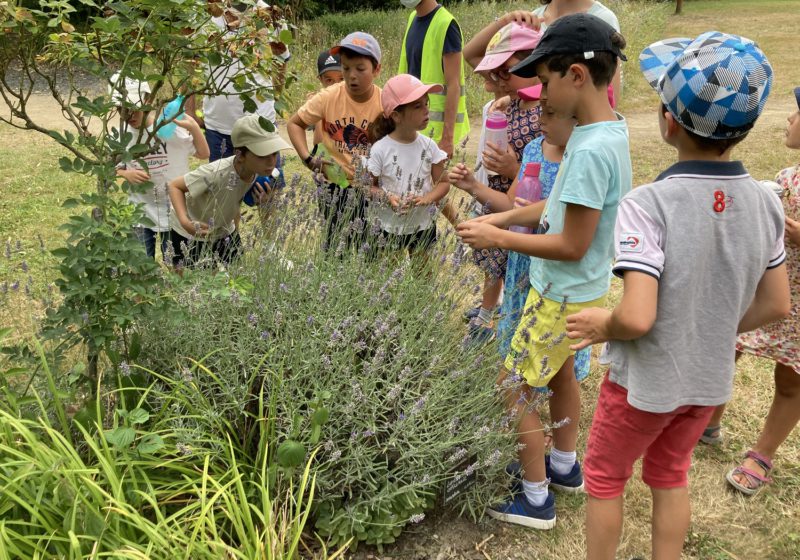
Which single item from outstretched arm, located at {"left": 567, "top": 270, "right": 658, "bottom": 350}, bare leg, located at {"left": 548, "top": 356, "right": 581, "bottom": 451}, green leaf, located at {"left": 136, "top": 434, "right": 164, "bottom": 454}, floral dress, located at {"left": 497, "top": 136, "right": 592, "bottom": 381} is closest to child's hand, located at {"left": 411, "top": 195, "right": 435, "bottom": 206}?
floral dress, located at {"left": 497, "top": 136, "right": 592, "bottom": 381}

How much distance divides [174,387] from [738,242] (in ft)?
6.51

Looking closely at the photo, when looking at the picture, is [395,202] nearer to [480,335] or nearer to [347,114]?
[347,114]

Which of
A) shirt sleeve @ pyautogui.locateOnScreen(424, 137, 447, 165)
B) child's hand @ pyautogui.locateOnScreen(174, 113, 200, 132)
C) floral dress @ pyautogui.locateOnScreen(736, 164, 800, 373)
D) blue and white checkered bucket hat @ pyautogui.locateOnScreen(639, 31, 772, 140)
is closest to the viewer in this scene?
blue and white checkered bucket hat @ pyautogui.locateOnScreen(639, 31, 772, 140)

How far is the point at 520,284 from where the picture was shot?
2756 mm

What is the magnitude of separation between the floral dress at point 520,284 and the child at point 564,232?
14 centimetres

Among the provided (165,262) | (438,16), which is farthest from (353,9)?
(165,262)

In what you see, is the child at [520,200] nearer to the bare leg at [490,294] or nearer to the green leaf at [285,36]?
the bare leg at [490,294]

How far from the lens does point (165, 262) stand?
292 cm

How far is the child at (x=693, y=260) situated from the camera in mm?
1705

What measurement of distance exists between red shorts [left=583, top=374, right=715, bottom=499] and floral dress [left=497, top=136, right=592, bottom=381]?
662mm

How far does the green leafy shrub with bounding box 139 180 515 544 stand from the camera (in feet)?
7.43

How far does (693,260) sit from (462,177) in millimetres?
1198

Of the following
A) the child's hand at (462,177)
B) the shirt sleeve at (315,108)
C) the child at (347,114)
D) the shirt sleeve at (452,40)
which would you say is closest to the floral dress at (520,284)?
the child's hand at (462,177)

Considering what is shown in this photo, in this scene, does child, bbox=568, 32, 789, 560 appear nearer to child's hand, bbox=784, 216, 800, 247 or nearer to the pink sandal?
child's hand, bbox=784, 216, 800, 247
